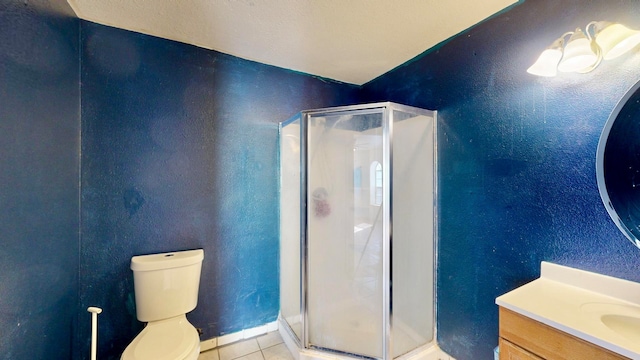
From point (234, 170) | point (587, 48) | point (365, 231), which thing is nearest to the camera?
point (587, 48)

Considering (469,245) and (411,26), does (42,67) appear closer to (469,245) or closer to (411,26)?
(411,26)

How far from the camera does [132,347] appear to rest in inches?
48.1

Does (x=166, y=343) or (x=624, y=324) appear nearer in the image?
(x=624, y=324)

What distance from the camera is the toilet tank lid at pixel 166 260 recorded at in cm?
144

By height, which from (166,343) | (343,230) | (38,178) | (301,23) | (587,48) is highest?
(301,23)

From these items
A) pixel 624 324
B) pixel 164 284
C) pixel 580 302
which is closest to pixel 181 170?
pixel 164 284

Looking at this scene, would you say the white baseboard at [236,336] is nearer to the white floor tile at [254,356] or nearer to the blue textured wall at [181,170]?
the blue textured wall at [181,170]

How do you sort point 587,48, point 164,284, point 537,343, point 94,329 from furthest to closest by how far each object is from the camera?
point 164,284 < point 94,329 < point 587,48 < point 537,343

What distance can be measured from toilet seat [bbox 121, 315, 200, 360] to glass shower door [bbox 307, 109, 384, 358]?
0.77 m

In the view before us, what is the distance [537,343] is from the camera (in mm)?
841

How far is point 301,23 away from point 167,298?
6.48 ft

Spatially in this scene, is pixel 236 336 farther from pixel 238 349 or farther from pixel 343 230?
pixel 343 230

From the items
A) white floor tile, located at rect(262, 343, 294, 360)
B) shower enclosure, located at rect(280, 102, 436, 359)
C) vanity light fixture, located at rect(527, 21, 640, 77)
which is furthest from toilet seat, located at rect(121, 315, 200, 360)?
vanity light fixture, located at rect(527, 21, 640, 77)

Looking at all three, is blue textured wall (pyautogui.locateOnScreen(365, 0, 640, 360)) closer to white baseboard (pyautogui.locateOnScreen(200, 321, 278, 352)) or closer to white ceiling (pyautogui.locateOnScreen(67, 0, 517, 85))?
white ceiling (pyautogui.locateOnScreen(67, 0, 517, 85))
